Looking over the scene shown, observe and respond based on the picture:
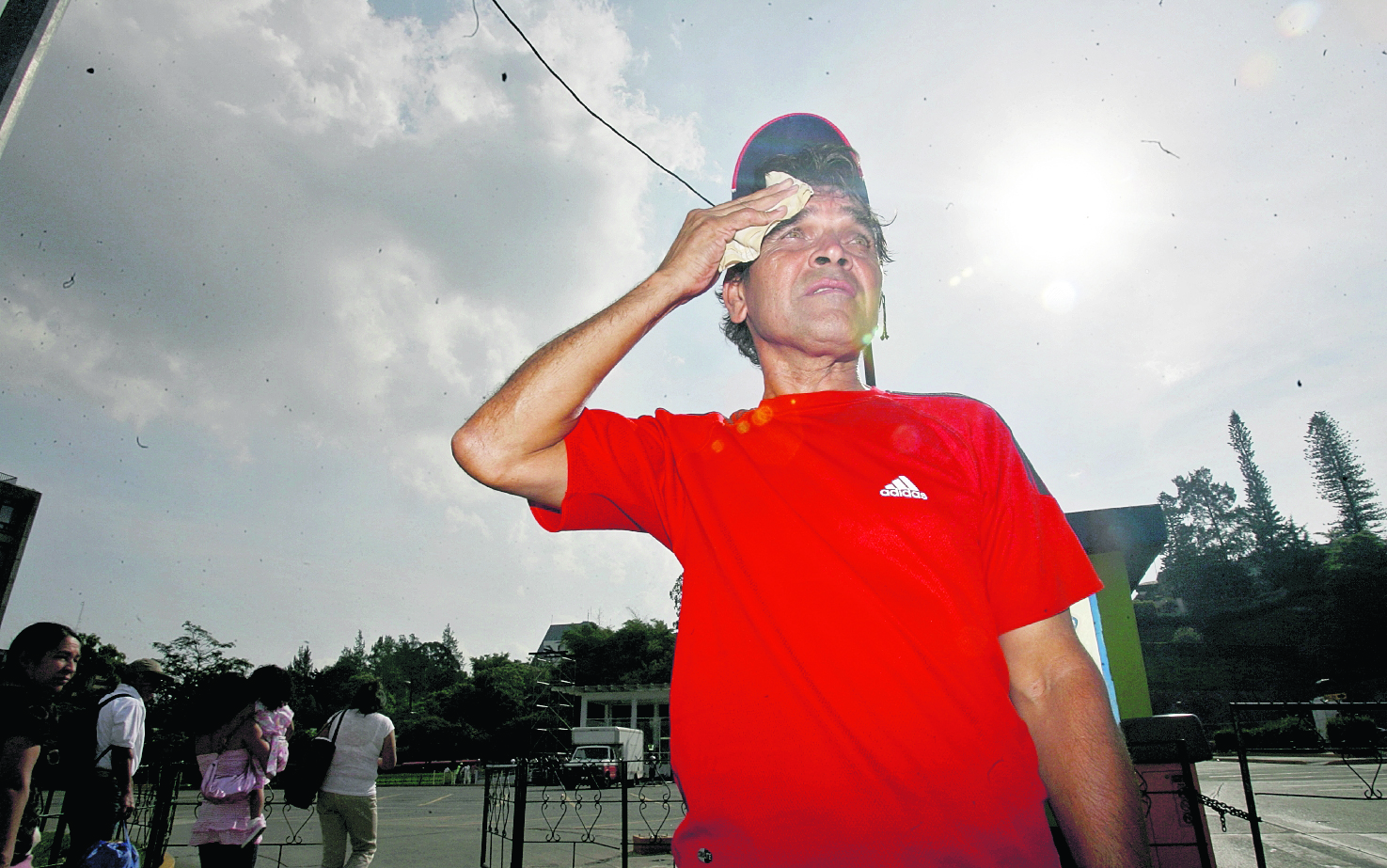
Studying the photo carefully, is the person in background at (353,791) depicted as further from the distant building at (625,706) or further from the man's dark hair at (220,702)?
the distant building at (625,706)

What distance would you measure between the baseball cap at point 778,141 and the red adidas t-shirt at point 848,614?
3.40ft

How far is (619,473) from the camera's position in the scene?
1.72 meters

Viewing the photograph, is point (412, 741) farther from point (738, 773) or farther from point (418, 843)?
point (738, 773)

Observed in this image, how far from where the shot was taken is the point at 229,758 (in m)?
4.92

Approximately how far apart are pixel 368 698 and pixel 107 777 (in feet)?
6.34

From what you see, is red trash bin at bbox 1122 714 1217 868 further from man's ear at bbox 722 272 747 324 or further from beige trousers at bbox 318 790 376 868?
beige trousers at bbox 318 790 376 868

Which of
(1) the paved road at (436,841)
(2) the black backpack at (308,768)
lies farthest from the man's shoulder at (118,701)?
(1) the paved road at (436,841)

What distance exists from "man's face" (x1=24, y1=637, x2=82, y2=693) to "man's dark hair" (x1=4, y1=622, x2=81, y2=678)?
1.0 inches

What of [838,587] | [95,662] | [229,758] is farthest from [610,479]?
[95,662]

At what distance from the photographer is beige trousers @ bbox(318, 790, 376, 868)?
18.1ft

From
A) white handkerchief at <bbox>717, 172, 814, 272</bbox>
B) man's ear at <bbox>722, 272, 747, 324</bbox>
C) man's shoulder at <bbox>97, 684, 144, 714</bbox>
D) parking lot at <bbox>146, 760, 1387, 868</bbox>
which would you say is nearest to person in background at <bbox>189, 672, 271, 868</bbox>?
man's shoulder at <bbox>97, 684, 144, 714</bbox>

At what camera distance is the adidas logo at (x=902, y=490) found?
149 cm

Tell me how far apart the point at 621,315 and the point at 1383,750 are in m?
34.9

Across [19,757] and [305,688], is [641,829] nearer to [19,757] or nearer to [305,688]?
[19,757]
